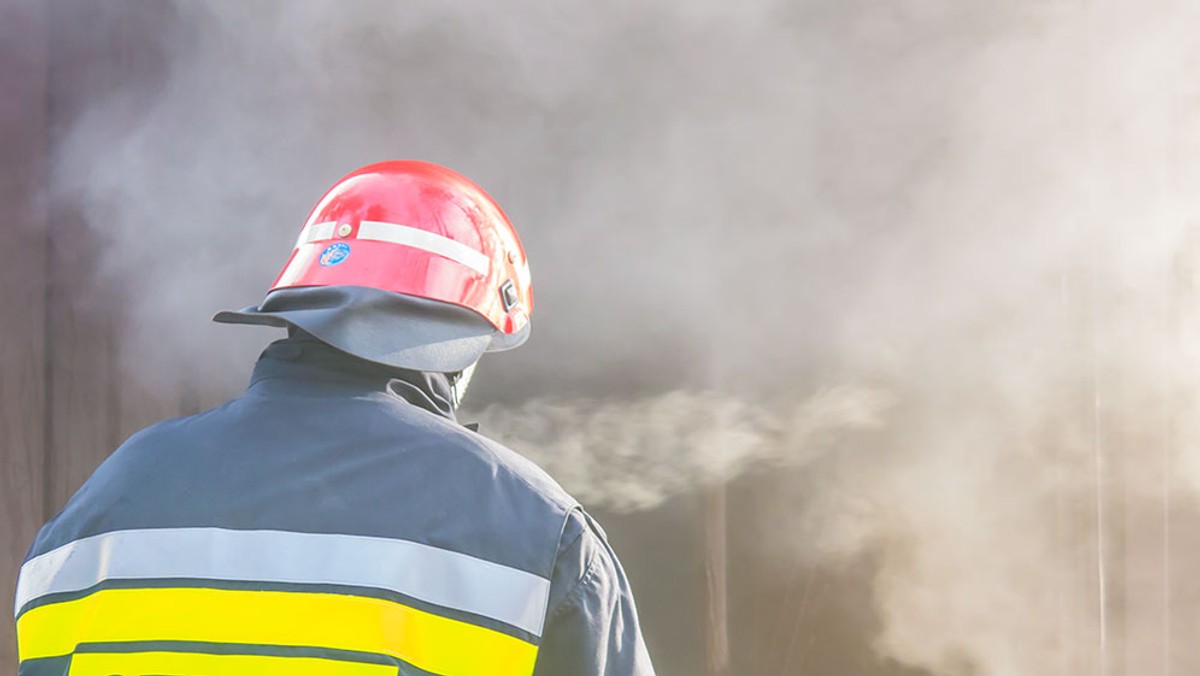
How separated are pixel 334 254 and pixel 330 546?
514 millimetres

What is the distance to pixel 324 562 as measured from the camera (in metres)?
1.25

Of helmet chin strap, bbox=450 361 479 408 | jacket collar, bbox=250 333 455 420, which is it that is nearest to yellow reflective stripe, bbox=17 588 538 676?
jacket collar, bbox=250 333 455 420

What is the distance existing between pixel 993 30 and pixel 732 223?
30.4 inches

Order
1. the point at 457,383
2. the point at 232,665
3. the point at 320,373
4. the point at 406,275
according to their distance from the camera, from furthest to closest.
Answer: the point at 457,383 → the point at 406,275 → the point at 320,373 → the point at 232,665

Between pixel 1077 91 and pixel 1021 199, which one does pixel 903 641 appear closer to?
pixel 1021 199

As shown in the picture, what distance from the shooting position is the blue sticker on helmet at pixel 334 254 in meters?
1.58

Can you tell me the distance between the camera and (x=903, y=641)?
258 centimetres

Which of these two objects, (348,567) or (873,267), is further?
(873,267)

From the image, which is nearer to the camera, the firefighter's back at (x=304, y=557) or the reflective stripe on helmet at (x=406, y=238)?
the firefighter's back at (x=304, y=557)

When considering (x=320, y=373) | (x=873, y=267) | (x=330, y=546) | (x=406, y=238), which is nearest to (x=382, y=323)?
(x=320, y=373)

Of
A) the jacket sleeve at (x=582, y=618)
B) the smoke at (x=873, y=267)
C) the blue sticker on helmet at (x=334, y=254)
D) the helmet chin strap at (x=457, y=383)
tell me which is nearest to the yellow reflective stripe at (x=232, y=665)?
the jacket sleeve at (x=582, y=618)

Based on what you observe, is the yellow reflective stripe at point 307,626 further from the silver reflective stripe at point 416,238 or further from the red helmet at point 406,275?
the silver reflective stripe at point 416,238

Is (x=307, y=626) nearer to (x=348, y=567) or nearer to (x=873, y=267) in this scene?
(x=348, y=567)

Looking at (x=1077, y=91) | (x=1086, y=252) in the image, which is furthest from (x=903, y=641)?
(x=1077, y=91)
